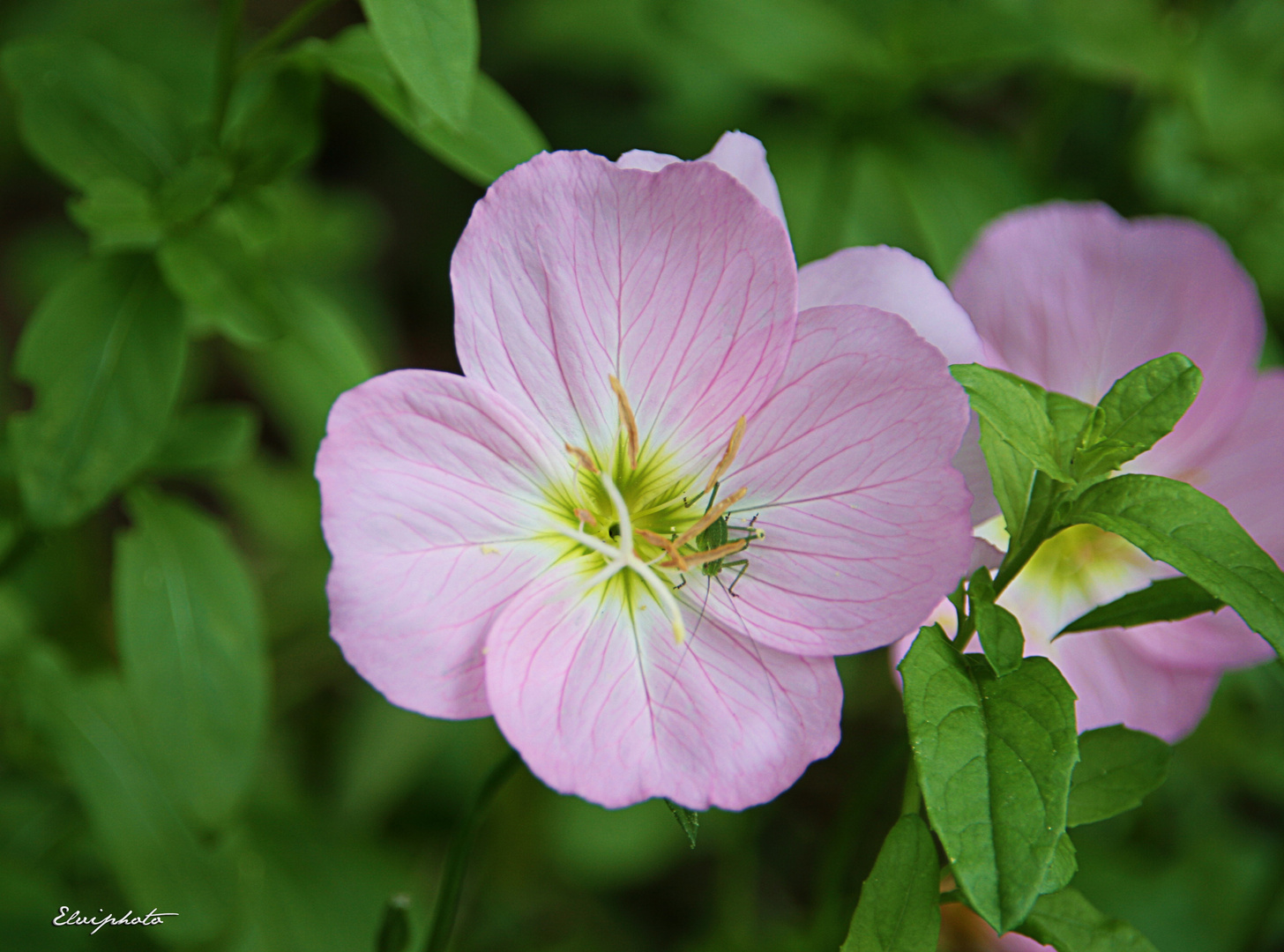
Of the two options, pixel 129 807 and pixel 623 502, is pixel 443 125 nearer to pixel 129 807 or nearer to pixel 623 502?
pixel 623 502

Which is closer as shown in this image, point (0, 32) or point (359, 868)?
point (359, 868)

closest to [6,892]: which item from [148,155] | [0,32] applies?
[148,155]

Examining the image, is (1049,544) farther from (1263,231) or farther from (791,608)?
(1263,231)

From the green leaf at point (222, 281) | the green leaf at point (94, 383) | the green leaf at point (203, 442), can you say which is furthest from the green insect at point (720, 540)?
the green leaf at point (203, 442)

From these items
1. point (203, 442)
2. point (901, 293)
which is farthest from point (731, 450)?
point (203, 442)

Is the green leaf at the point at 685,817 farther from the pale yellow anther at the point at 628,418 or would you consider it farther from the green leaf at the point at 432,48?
the green leaf at the point at 432,48

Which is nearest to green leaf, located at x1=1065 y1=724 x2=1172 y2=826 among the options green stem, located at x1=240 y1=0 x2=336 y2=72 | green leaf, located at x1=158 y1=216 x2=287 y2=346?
green leaf, located at x1=158 y1=216 x2=287 y2=346

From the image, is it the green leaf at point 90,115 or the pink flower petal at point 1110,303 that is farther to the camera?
the green leaf at point 90,115
